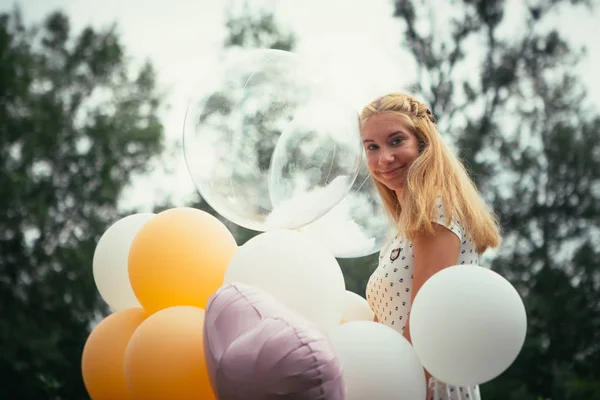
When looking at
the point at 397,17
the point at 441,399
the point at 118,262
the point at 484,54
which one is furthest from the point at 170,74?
the point at 441,399

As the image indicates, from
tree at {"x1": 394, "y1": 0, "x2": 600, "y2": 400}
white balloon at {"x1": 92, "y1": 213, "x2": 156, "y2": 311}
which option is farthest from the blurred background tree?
white balloon at {"x1": 92, "y1": 213, "x2": 156, "y2": 311}

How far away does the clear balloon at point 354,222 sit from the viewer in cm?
218

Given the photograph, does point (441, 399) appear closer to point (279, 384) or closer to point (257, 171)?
point (279, 384)

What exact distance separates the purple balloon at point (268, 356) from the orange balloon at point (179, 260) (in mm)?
442

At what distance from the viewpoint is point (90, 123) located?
38.3ft

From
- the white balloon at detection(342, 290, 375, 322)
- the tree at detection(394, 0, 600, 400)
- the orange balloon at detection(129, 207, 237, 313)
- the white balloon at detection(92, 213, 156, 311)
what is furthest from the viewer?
the tree at detection(394, 0, 600, 400)

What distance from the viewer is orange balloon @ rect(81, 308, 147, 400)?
1.98m

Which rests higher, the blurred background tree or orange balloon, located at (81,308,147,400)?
orange balloon, located at (81,308,147,400)

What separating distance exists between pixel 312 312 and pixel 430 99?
931cm

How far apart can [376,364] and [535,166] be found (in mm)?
9326

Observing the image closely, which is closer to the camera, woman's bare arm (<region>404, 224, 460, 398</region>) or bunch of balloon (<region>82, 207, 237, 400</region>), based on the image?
bunch of balloon (<region>82, 207, 237, 400</region>)

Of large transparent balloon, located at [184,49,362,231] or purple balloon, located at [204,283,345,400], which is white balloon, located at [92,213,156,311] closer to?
large transparent balloon, located at [184,49,362,231]

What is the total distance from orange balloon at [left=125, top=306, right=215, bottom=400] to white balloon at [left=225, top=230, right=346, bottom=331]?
0.18m

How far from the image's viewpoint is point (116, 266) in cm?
235
